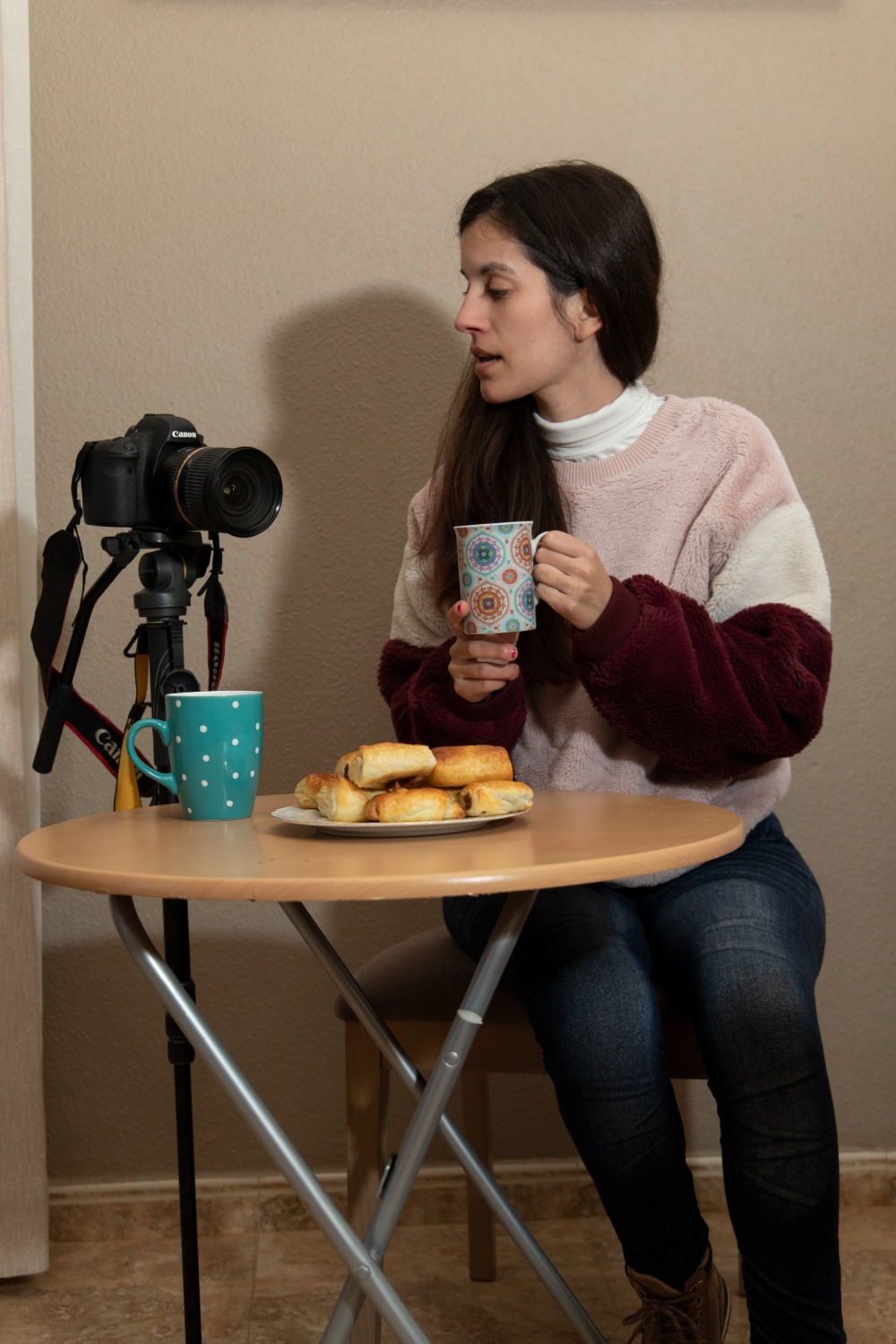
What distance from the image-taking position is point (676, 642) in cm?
112

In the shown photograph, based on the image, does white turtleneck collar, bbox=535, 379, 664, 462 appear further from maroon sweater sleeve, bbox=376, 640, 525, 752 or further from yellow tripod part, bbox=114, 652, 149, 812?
yellow tripod part, bbox=114, 652, 149, 812

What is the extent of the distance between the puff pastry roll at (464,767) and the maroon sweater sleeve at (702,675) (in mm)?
179

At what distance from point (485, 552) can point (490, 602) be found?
4 cm

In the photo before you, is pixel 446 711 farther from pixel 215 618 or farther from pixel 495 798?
pixel 495 798

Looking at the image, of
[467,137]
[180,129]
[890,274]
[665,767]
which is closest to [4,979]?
[665,767]

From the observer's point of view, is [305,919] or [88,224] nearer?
[305,919]

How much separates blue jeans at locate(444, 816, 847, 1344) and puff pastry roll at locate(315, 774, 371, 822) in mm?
243

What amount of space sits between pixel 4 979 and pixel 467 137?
113 cm

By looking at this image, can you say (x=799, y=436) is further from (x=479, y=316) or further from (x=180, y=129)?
(x=180, y=129)

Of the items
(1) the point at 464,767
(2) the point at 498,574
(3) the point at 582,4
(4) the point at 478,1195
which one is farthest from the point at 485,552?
(3) the point at 582,4

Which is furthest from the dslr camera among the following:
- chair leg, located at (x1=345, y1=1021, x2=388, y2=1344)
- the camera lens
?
chair leg, located at (x1=345, y1=1021, x2=388, y2=1344)

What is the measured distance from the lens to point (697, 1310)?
1.02 metres

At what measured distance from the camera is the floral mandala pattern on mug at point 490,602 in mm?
992

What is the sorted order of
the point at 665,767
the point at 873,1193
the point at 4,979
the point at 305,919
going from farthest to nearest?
the point at 873,1193, the point at 4,979, the point at 665,767, the point at 305,919
